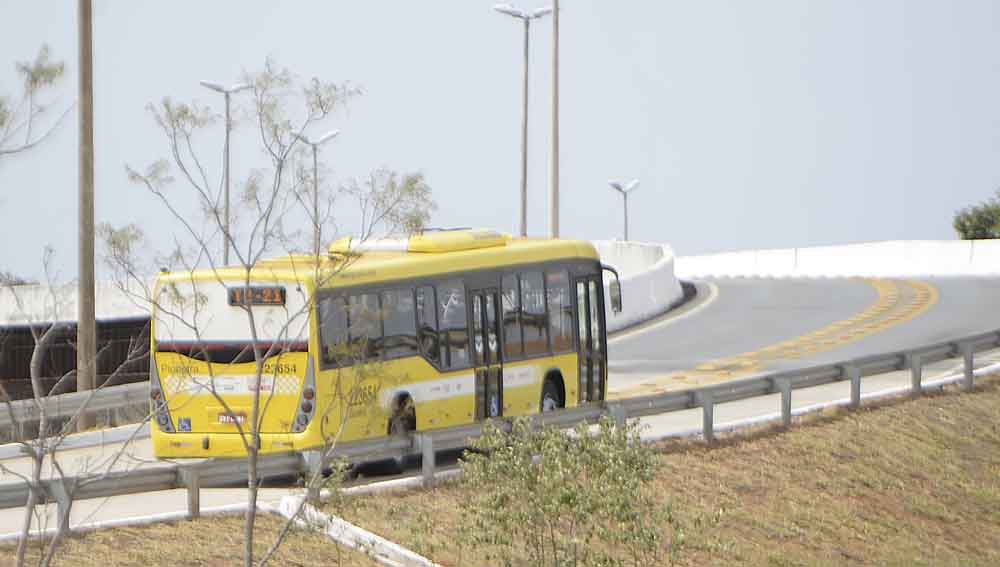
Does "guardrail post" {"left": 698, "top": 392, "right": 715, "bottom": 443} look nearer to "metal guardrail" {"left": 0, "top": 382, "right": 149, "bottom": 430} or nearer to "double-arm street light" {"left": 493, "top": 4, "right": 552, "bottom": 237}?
"metal guardrail" {"left": 0, "top": 382, "right": 149, "bottom": 430}

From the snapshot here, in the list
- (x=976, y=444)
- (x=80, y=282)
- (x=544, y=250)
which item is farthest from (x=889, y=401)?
(x=80, y=282)

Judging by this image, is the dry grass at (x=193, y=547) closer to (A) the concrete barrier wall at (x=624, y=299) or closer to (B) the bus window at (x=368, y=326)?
(B) the bus window at (x=368, y=326)

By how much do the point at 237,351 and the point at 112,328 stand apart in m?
17.6

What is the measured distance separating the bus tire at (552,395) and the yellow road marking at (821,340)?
526 centimetres

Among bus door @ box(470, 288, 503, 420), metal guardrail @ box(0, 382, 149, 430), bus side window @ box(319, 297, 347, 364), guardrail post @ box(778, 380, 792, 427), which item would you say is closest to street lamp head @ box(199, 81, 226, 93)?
metal guardrail @ box(0, 382, 149, 430)

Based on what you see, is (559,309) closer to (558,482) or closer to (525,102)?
(558,482)

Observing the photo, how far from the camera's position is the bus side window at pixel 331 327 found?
786 inches

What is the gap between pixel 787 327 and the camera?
140 feet

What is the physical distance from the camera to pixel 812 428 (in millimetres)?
26516

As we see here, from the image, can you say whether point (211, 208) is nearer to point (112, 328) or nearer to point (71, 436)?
point (71, 436)

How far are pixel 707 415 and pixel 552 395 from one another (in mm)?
2072

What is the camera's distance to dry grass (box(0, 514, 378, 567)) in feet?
53.0

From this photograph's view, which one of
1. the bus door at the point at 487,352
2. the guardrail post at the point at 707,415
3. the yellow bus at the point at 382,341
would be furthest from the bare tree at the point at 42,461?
the guardrail post at the point at 707,415

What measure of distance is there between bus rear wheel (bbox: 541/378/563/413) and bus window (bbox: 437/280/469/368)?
1.98 metres
